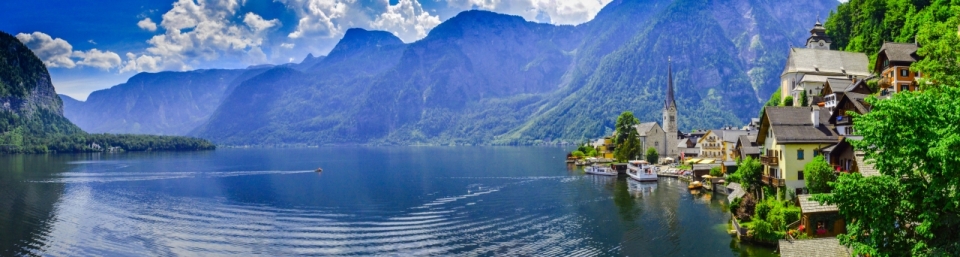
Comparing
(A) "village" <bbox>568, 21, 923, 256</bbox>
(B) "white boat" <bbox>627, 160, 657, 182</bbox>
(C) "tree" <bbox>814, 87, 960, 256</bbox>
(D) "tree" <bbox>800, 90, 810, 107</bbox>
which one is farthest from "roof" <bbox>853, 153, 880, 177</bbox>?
(B) "white boat" <bbox>627, 160, 657, 182</bbox>

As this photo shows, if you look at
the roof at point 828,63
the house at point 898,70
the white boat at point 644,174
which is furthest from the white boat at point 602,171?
the house at point 898,70

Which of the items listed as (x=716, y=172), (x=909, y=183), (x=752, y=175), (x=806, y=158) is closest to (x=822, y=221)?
(x=806, y=158)

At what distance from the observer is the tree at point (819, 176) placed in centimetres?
4247

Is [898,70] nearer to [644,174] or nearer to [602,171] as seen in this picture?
[644,174]

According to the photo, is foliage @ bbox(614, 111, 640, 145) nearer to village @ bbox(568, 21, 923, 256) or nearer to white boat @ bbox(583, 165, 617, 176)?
white boat @ bbox(583, 165, 617, 176)

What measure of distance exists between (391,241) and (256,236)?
40.0ft

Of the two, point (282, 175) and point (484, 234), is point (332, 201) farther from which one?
point (282, 175)

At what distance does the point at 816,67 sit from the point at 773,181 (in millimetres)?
47734

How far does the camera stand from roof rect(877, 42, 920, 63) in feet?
190

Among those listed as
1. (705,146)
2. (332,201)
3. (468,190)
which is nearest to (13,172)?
(332,201)

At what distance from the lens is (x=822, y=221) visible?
38.7m

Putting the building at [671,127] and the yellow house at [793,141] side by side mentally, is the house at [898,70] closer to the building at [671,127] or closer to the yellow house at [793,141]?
the yellow house at [793,141]

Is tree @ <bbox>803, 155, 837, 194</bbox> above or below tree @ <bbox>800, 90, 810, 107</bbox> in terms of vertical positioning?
below

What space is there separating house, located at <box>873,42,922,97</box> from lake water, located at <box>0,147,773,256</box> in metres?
19.5
